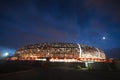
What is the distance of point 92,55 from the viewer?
154625mm

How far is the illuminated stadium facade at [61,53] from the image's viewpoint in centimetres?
14425

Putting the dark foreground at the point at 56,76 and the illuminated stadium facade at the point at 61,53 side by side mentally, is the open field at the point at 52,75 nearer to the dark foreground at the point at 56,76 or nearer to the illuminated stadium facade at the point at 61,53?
the dark foreground at the point at 56,76

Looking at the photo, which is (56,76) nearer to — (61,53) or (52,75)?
(52,75)

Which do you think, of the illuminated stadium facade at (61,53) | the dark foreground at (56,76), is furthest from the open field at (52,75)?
the illuminated stadium facade at (61,53)

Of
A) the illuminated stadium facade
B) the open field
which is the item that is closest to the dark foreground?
the open field

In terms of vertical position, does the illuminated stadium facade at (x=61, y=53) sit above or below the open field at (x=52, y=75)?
above

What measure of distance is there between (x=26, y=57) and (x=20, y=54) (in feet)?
52.7

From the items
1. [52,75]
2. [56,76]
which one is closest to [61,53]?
[52,75]

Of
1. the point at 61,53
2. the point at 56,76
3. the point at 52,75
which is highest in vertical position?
the point at 61,53

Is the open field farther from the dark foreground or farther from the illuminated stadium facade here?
the illuminated stadium facade

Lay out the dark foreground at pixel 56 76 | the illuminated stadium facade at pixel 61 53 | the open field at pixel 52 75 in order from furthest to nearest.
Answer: the illuminated stadium facade at pixel 61 53
the open field at pixel 52 75
the dark foreground at pixel 56 76

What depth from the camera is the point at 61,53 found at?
14738 cm

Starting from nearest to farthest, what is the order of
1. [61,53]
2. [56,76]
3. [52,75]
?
[56,76], [52,75], [61,53]

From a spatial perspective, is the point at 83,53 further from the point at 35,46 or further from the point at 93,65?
the point at 93,65
